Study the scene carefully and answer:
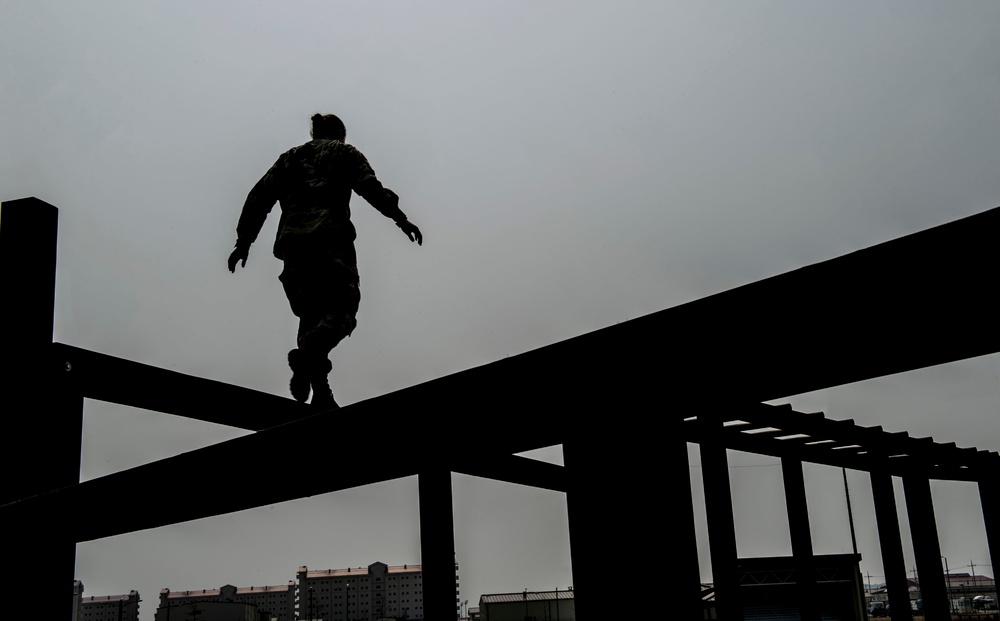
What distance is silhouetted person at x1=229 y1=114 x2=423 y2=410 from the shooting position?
4730 millimetres

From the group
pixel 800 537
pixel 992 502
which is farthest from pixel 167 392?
pixel 992 502

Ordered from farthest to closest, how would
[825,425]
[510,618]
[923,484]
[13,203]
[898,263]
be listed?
[510,618] < [923,484] < [825,425] < [13,203] < [898,263]

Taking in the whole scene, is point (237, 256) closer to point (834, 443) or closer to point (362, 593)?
point (834, 443)

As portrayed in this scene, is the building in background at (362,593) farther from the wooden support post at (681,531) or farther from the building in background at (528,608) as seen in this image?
the wooden support post at (681,531)

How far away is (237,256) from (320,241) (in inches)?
31.7

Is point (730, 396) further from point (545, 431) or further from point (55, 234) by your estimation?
point (55, 234)

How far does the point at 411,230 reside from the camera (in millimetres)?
4727

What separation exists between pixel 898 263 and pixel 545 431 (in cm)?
68

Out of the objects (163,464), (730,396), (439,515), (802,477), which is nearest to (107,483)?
(163,464)

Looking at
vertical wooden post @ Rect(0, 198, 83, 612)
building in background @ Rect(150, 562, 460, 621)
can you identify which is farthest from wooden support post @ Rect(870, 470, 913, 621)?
building in background @ Rect(150, 562, 460, 621)

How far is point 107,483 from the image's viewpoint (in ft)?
8.09

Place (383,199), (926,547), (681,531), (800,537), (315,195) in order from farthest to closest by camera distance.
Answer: (926,547) < (800,537) < (315,195) < (383,199) < (681,531)

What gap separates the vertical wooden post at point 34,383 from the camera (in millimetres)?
3373

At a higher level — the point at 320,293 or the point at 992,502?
the point at 320,293
